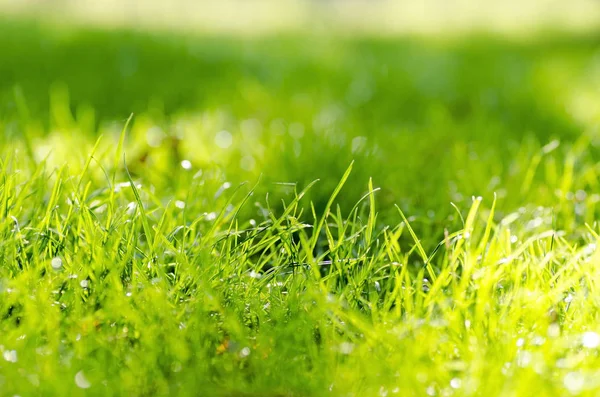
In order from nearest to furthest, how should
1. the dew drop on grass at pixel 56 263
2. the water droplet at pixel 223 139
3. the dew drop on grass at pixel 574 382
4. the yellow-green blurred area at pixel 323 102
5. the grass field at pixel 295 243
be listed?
the dew drop on grass at pixel 574 382 < the grass field at pixel 295 243 < the dew drop on grass at pixel 56 263 < the yellow-green blurred area at pixel 323 102 < the water droplet at pixel 223 139

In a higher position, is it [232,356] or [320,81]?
[232,356]

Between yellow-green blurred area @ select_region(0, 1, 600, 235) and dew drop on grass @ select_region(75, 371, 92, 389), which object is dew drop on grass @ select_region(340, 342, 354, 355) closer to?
dew drop on grass @ select_region(75, 371, 92, 389)

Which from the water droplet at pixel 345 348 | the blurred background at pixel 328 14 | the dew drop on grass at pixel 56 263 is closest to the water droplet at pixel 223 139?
the dew drop on grass at pixel 56 263

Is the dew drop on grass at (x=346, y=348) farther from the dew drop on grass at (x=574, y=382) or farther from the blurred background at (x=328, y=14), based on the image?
the blurred background at (x=328, y=14)

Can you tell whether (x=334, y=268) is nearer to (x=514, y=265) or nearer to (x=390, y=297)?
(x=390, y=297)

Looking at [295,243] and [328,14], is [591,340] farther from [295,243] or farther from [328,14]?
[328,14]

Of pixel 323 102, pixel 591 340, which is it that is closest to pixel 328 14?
pixel 323 102

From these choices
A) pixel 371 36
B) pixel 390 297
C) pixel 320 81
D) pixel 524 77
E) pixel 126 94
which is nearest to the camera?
pixel 390 297

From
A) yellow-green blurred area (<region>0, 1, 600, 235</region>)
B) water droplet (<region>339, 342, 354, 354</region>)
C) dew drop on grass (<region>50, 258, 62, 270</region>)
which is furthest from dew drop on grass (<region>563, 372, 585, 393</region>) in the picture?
dew drop on grass (<region>50, 258, 62, 270</region>)

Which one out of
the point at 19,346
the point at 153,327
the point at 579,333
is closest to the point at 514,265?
the point at 579,333
